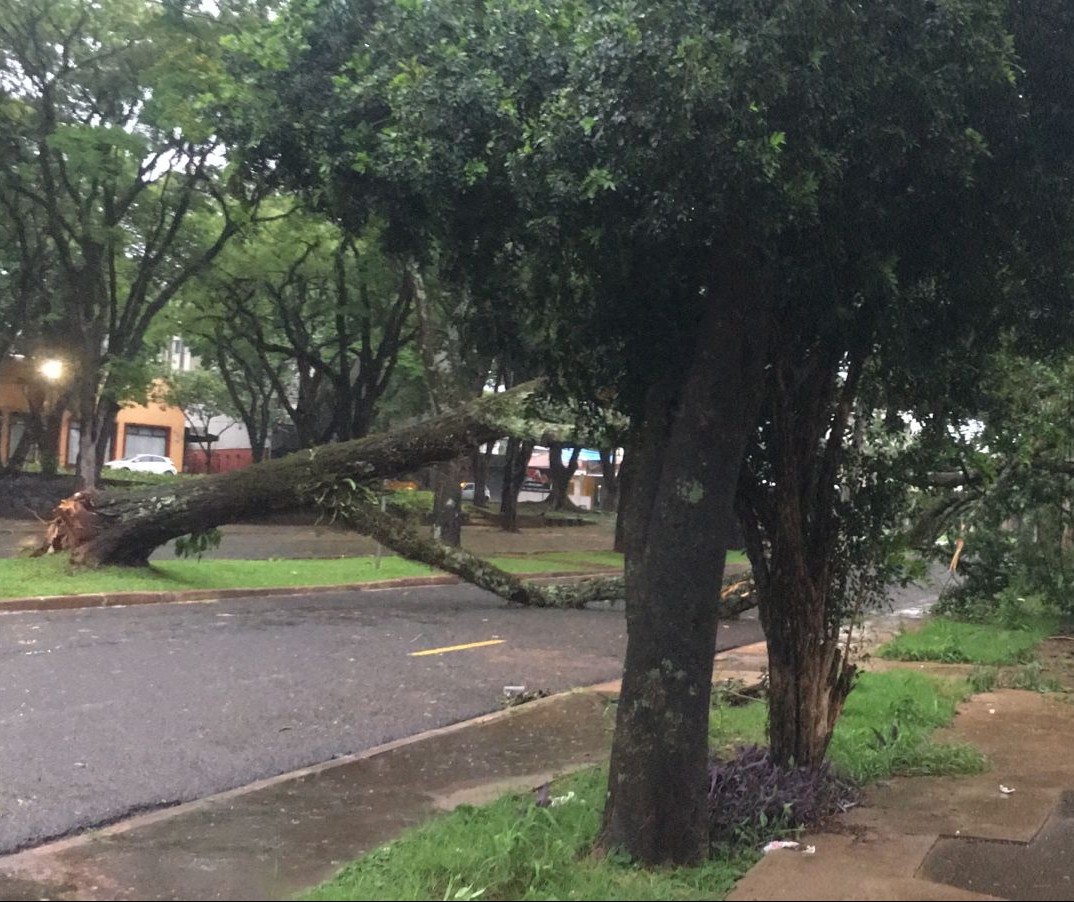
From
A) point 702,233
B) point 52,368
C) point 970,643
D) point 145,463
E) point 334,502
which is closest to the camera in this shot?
point 702,233

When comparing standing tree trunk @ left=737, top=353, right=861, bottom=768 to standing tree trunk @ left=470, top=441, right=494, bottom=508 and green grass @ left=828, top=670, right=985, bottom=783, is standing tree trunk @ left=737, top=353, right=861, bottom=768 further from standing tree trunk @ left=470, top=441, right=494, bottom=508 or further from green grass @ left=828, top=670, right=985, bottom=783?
standing tree trunk @ left=470, top=441, right=494, bottom=508

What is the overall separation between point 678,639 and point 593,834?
1029 mm

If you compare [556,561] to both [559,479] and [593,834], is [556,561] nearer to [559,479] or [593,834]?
[593,834]

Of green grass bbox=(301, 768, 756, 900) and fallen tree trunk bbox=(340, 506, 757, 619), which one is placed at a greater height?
fallen tree trunk bbox=(340, 506, 757, 619)

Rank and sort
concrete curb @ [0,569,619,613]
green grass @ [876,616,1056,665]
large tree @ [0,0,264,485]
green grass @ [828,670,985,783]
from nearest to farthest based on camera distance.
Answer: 1. green grass @ [828,670,985,783]
2. green grass @ [876,616,1056,665]
3. concrete curb @ [0,569,619,613]
4. large tree @ [0,0,264,485]

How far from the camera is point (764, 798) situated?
A: 18.6 feet

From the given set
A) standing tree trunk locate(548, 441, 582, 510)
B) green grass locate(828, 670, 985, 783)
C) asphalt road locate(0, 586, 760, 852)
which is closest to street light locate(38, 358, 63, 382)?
asphalt road locate(0, 586, 760, 852)

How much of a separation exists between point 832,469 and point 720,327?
144cm

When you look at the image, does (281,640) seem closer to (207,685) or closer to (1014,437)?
(207,685)

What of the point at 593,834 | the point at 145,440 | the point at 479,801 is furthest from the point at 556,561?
the point at 145,440

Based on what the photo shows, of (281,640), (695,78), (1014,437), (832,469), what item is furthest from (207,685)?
(1014,437)

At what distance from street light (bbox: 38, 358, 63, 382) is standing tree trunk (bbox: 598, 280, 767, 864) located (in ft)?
83.1

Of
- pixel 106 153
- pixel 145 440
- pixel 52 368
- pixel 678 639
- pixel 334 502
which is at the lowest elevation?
pixel 678 639

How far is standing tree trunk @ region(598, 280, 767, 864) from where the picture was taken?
5.06 m
